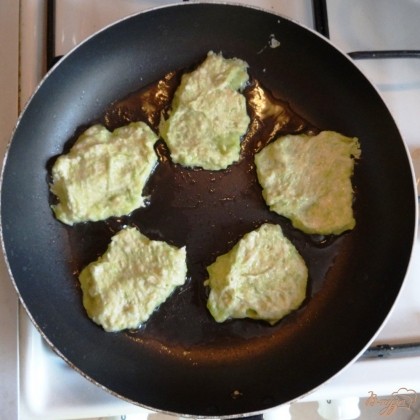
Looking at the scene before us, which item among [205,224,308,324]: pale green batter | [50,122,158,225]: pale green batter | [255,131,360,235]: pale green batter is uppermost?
[50,122,158,225]: pale green batter

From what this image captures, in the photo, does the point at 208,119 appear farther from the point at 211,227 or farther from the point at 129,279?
the point at 129,279

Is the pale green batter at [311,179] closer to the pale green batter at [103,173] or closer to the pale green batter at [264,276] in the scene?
the pale green batter at [264,276]

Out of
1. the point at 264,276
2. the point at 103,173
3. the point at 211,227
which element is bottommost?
the point at 264,276

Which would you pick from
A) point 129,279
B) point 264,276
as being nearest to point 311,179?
point 264,276

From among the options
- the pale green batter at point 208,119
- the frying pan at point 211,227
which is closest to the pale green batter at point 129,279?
the frying pan at point 211,227

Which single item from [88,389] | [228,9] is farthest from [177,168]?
[88,389]

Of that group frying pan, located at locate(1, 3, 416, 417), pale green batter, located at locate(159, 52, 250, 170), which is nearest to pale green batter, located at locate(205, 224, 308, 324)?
frying pan, located at locate(1, 3, 416, 417)

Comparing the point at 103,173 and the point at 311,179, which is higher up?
the point at 103,173

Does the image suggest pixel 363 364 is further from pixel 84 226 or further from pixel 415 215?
pixel 84 226

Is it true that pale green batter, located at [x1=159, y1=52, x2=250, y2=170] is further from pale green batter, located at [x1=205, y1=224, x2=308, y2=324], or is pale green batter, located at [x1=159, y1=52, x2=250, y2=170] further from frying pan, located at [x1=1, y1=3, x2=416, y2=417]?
pale green batter, located at [x1=205, y1=224, x2=308, y2=324]

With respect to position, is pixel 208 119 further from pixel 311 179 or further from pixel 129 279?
pixel 129 279
